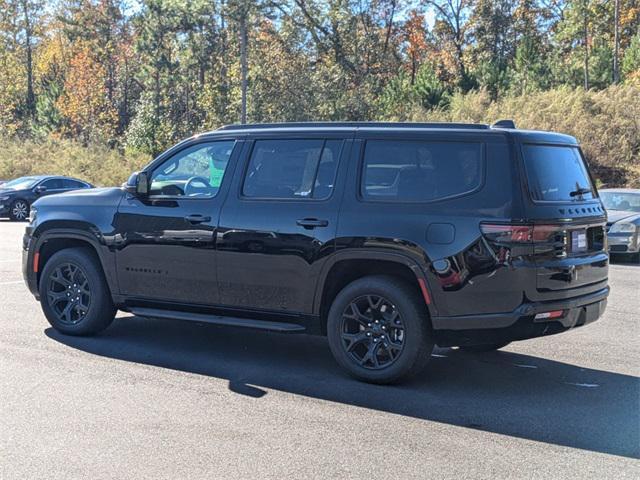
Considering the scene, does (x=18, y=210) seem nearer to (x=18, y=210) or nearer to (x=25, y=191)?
(x=18, y=210)

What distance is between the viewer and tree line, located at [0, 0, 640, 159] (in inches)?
1746

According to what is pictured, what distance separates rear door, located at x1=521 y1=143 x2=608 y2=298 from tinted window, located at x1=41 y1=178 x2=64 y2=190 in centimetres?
2246

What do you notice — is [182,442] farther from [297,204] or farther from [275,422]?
[297,204]

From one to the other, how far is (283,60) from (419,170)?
142 feet

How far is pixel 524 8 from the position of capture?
180ft

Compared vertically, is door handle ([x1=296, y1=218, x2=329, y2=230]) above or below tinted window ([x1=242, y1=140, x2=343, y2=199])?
below

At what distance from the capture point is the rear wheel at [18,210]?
24562 mm

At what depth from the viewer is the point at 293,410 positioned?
5.34 m

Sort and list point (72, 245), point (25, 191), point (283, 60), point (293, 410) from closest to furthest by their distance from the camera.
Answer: point (293, 410) < point (72, 245) < point (25, 191) < point (283, 60)

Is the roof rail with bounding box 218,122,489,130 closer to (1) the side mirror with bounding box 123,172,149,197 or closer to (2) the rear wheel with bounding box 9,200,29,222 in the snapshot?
(1) the side mirror with bounding box 123,172,149,197

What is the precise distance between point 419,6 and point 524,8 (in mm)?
7723

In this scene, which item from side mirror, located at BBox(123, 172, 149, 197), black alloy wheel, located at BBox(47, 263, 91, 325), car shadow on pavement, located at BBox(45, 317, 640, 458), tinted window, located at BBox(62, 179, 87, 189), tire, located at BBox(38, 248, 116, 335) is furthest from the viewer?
tinted window, located at BBox(62, 179, 87, 189)

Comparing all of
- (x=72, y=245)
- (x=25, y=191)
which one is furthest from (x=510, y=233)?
(x=25, y=191)

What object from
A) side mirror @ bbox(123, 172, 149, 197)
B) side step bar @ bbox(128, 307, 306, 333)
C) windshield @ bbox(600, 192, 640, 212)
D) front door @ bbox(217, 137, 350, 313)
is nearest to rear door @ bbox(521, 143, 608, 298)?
front door @ bbox(217, 137, 350, 313)
